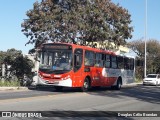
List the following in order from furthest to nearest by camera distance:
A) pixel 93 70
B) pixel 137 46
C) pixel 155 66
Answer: pixel 137 46, pixel 155 66, pixel 93 70

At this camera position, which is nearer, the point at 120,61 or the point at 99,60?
the point at 99,60

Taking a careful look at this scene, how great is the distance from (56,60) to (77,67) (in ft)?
4.73

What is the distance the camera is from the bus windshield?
24.6 metres

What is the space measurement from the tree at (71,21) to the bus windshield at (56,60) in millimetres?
9084

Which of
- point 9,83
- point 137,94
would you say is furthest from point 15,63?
A: point 137,94

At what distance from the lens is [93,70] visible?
27.2m

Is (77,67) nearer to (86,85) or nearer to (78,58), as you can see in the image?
(78,58)

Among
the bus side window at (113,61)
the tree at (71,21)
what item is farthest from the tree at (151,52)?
the bus side window at (113,61)

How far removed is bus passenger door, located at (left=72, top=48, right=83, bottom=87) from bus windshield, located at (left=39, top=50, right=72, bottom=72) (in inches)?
17.1

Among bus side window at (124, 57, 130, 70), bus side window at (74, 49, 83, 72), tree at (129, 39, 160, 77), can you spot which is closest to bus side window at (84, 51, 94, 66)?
bus side window at (74, 49, 83, 72)

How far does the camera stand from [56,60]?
25.0m

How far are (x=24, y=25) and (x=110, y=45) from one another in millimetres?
9138

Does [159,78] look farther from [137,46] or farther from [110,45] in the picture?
[137,46]

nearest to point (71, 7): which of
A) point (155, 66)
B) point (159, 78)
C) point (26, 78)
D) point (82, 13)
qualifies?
point (82, 13)
